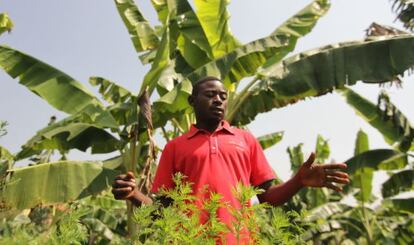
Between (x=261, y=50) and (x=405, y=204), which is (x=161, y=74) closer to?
(x=261, y=50)

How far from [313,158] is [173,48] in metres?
4.39

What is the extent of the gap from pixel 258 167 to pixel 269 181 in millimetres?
79

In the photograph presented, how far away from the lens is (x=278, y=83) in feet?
16.6

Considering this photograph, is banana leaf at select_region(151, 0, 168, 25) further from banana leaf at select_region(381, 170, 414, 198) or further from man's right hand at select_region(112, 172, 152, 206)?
man's right hand at select_region(112, 172, 152, 206)

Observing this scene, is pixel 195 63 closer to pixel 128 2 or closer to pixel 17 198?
pixel 128 2

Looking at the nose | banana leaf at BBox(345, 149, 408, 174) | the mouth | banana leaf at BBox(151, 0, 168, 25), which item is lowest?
banana leaf at BBox(345, 149, 408, 174)

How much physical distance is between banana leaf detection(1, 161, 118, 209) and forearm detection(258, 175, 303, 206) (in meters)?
3.21

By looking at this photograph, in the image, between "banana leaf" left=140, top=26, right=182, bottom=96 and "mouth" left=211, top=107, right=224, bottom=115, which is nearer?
"mouth" left=211, top=107, right=224, bottom=115

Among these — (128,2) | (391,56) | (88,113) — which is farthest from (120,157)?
(391,56)

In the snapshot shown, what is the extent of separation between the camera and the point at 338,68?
16.6ft

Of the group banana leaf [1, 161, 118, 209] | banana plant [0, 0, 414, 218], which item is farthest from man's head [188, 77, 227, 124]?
banana leaf [1, 161, 118, 209]

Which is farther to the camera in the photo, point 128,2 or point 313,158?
point 128,2

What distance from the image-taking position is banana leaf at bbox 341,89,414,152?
6.52 metres

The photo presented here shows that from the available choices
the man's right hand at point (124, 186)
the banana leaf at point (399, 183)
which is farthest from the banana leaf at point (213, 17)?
the man's right hand at point (124, 186)
